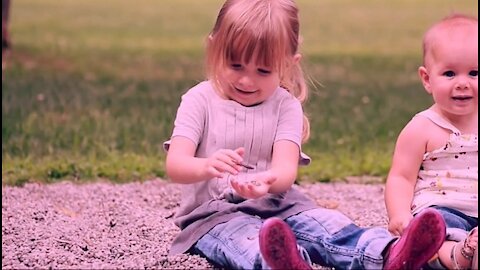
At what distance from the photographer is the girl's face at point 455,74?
3.63 metres

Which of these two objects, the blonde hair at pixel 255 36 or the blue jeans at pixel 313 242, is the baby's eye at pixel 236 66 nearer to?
the blonde hair at pixel 255 36

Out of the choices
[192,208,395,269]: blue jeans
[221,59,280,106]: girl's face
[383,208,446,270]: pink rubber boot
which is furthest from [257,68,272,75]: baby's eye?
[383,208,446,270]: pink rubber boot

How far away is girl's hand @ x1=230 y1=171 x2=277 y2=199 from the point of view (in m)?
3.34

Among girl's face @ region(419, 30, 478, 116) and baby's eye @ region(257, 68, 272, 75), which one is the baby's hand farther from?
baby's eye @ region(257, 68, 272, 75)

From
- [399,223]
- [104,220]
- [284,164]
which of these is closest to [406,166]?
[399,223]

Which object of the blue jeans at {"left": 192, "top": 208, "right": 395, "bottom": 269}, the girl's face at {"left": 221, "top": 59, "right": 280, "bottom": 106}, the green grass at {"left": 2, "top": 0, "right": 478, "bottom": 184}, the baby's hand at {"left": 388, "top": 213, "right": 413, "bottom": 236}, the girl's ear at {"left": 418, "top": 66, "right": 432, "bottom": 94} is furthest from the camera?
the green grass at {"left": 2, "top": 0, "right": 478, "bottom": 184}

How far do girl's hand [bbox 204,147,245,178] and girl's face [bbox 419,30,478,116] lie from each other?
0.84m

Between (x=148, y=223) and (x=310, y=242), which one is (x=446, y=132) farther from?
(x=148, y=223)

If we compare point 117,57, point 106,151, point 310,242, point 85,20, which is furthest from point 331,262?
point 85,20

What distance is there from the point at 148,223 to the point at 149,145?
2.18m

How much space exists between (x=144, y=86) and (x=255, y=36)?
21.3ft

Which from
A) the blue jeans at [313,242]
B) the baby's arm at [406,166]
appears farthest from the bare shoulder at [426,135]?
the blue jeans at [313,242]

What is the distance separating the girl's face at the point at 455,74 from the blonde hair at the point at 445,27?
0.09 feet

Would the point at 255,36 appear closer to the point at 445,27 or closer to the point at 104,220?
the point at 445,27
